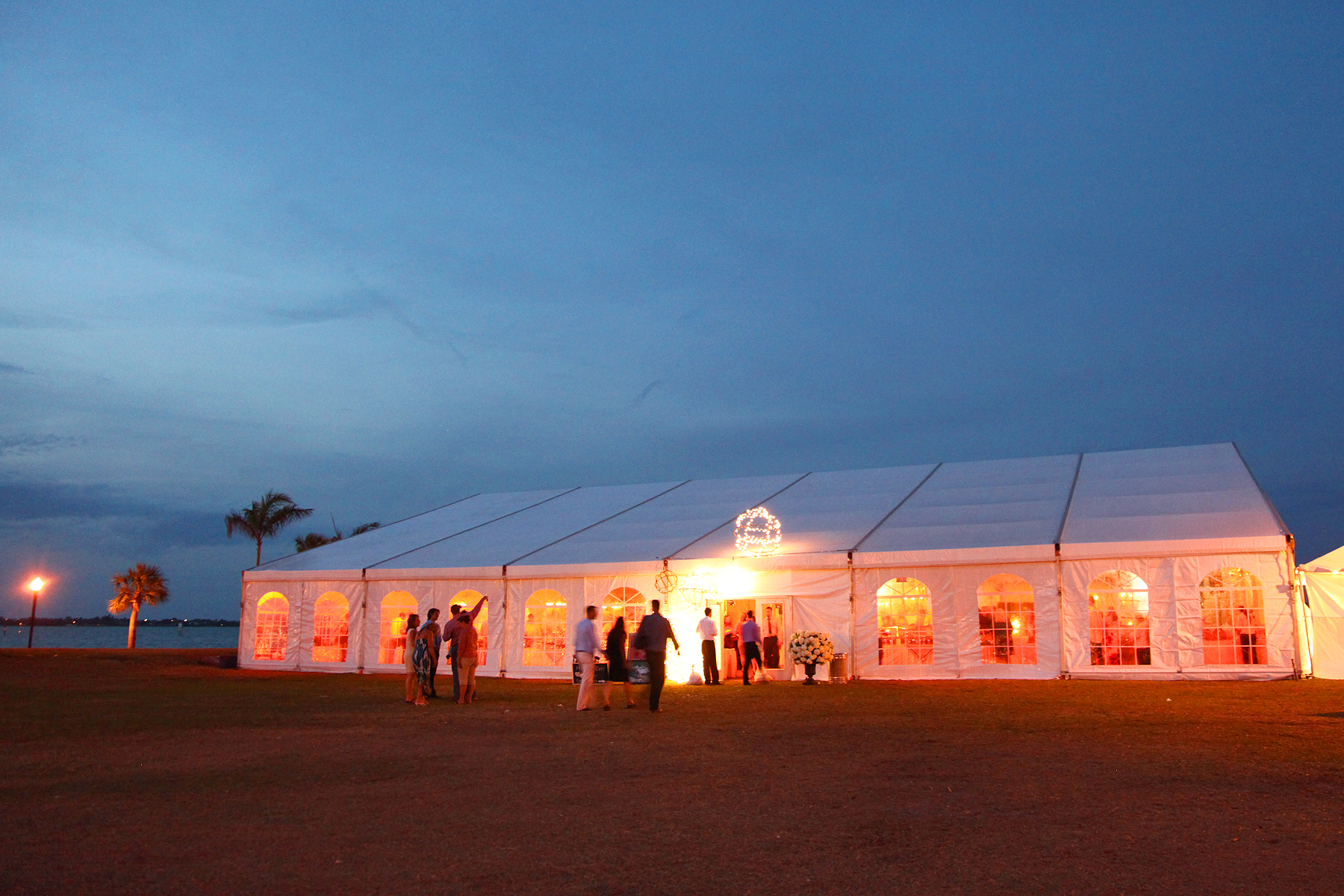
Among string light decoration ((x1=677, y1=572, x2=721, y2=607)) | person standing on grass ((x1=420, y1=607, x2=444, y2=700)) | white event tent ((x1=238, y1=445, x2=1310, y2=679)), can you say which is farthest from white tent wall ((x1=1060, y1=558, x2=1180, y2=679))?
person standing on grass ((x1=420, y1=607, x2=444, y2=700))

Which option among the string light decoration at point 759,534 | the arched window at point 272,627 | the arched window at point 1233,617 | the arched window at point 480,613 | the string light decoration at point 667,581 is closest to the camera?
the arched window at point 1233,617

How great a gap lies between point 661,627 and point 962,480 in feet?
31.6

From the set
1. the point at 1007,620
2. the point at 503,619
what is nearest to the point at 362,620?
the point at 503,619

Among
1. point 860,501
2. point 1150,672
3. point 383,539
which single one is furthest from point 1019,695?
point 383,539

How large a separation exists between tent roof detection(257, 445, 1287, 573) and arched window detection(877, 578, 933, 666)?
692 mm

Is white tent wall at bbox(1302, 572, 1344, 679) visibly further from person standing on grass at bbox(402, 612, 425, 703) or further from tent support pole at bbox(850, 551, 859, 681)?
person standing on grass at bbox(402, 612, 425, 703)

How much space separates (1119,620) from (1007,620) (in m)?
1.55

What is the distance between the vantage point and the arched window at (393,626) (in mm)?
18922

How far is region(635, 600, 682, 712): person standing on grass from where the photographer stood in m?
11.2

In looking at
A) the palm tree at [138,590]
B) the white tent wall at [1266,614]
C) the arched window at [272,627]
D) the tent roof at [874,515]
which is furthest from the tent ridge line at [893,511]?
the palm tree at [138,590]

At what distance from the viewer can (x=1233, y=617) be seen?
533 inches

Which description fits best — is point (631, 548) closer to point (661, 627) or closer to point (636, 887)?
point (661, 627)

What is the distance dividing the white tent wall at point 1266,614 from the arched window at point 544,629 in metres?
9.93

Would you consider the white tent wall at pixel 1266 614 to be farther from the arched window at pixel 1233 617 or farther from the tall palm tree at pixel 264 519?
the tall palm tree at pixel 264 519
